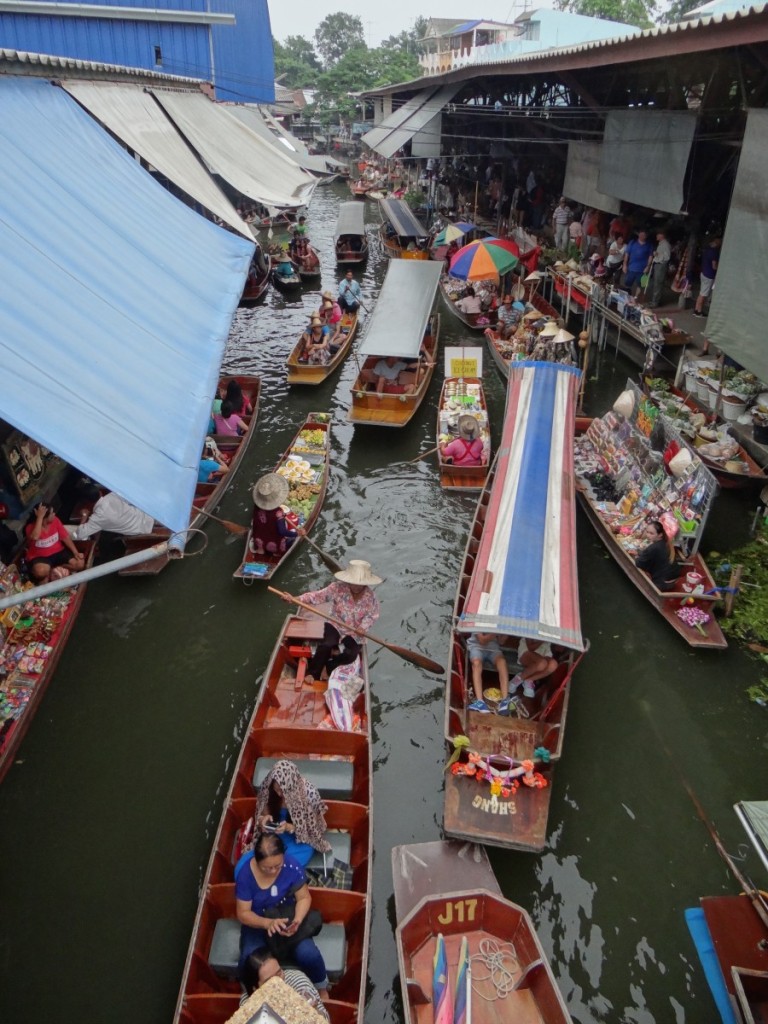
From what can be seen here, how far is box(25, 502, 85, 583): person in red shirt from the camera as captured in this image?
8.58 metres

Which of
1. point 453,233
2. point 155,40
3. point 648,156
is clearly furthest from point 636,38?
point 155,40

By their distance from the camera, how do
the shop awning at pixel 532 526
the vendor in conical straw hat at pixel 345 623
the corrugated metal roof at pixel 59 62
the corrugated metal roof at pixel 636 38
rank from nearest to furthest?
the shop awning at pixel 532 526
the vendor in conical straw hat at pixel 345 623
the corrugated metal roof at pixel 636 38
the corrugated metal roof at pixel 59 62

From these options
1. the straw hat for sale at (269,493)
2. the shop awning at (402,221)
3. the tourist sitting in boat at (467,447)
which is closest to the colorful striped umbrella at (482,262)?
the tourist sitting in boat at (467,447)

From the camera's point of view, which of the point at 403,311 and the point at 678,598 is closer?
the point at 678,598

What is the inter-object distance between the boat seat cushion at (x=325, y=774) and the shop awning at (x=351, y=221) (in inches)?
946

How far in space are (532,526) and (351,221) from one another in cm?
2261

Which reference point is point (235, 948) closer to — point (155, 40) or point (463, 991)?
point (463, 991)

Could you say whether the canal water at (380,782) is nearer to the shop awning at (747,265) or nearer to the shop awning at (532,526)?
the shop awning at (532,526)

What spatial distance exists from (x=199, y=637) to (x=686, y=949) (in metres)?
6.25

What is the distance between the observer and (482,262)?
16672 millimetres

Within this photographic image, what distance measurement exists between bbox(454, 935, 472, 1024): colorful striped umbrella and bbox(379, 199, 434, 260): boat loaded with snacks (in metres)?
22.8

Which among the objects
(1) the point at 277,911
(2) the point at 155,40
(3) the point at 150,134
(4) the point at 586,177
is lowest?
(1) the point at 277,911

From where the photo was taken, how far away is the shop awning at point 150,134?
11156 millimetres

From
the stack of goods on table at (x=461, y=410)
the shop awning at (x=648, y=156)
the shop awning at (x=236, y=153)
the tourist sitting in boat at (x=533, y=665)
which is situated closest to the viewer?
the tourist sitting in boat at (x=533, y=665)
